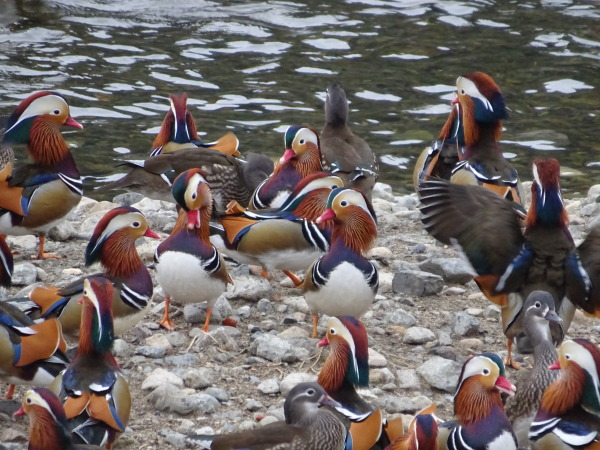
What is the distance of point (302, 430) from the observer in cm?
420

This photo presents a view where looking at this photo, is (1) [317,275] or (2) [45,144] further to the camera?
(2) [45,144]

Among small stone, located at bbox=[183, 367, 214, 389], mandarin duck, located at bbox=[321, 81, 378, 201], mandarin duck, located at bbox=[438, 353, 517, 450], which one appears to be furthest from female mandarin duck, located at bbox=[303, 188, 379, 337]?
mandarin duck, located at bbox=[321, 81, 378, 201]

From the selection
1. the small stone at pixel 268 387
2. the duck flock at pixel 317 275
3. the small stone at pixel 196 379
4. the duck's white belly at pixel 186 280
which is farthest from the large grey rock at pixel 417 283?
the small stone at pixel 196 379

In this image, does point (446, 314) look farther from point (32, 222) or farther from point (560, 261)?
point (32, 222)

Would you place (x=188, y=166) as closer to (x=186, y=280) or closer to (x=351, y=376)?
(x=186, y=280)

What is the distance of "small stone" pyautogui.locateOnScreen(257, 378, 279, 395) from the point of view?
5.00 meters

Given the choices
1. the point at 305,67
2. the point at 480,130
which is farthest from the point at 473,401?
the point at 305,67

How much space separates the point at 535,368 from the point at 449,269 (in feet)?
5.63

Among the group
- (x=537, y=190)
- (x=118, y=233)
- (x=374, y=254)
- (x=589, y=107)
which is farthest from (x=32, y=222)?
(x=589, y=107)

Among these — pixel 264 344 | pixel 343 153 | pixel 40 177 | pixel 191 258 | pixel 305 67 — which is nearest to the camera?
pixel 264 344

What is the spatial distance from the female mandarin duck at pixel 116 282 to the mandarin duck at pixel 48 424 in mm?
1164

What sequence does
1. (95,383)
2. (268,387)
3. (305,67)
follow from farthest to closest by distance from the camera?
(305,67), (268,387), (95,383)

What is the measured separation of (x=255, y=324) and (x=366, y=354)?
49.9 inches

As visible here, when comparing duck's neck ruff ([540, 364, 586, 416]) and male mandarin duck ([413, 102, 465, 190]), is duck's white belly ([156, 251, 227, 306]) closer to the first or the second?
duck's neck ruff ([540, 364, 586, 416])
